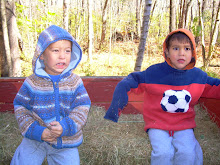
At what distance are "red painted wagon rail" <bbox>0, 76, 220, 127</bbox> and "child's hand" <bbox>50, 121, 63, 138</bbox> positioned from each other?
1348 mm

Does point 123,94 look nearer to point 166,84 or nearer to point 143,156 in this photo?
point 166,84

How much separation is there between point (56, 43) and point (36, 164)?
976 millimetres

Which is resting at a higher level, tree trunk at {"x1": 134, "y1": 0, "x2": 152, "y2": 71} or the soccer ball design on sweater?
tree trunk at {"x1": 134, "y1": 0, "x2": 152, "y2": 71}

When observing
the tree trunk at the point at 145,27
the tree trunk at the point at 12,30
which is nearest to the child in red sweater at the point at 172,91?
the tree trunk at the point at 145,27

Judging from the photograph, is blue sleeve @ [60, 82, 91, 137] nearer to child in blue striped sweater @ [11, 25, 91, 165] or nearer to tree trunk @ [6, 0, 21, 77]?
child in blue striped sweater @ [11, 25, 91, 165]

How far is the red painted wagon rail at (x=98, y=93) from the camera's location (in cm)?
275

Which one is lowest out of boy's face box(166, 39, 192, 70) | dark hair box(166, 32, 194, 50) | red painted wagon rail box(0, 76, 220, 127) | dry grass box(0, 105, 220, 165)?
dry grass box(0, 105, 220, 165)

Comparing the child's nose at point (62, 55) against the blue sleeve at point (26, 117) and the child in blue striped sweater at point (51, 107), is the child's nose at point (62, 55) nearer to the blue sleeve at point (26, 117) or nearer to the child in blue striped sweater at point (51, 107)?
the child in blue striped sweater at point (51, 107)

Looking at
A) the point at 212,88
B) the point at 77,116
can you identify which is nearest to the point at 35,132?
the point at 77,116

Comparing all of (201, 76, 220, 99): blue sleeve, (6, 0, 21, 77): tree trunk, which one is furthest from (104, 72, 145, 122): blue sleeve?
(6, 0, 21, 77): tree trunk

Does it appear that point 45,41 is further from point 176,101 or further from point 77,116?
point 176,101

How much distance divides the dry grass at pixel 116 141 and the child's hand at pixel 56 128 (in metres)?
0.56

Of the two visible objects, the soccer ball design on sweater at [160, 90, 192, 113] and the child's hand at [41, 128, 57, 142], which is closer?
the child's hand at [41, 128, 57, 142]

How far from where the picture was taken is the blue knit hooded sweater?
5.35 ft
